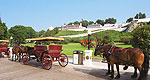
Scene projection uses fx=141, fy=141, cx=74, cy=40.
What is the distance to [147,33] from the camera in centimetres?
1155

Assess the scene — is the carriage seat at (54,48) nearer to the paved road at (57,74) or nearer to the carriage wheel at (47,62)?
the carriage wheel at (47,62)

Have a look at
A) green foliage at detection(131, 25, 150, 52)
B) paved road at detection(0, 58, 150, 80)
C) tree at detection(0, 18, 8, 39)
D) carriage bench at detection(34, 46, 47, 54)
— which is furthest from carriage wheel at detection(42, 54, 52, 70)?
tree at detection(0, 18, 8, 39)

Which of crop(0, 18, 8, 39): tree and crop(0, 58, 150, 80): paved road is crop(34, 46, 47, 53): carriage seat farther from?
crop(0, 18, 8, 39): tree

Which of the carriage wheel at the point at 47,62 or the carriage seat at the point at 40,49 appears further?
the carriage seat at the point at 40,49

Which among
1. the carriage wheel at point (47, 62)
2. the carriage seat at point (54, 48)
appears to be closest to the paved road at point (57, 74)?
the carriage wheel at point (47, 62)

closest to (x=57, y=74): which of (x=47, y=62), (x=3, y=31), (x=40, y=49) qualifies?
(x=47, y=62)

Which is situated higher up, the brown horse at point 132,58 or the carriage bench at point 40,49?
the carriage bench at point 40,49

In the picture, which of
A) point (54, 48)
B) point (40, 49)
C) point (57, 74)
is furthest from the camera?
point (40, 49)

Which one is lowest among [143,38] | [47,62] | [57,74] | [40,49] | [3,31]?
[57,74]

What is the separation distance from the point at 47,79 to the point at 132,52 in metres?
4.20

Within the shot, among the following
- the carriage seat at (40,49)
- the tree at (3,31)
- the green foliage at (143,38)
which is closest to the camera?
the carriage seat at (40,49)

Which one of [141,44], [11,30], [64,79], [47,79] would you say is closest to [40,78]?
[47,79]

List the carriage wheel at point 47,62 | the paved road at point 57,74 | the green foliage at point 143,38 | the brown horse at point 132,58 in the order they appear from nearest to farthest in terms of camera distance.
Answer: the brown horse at point 132,58 → the paved road at point 57,74 → the carriage wheel at point 47,62 → the green foliage at point 143,38

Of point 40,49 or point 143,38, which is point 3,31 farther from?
point 143,38
